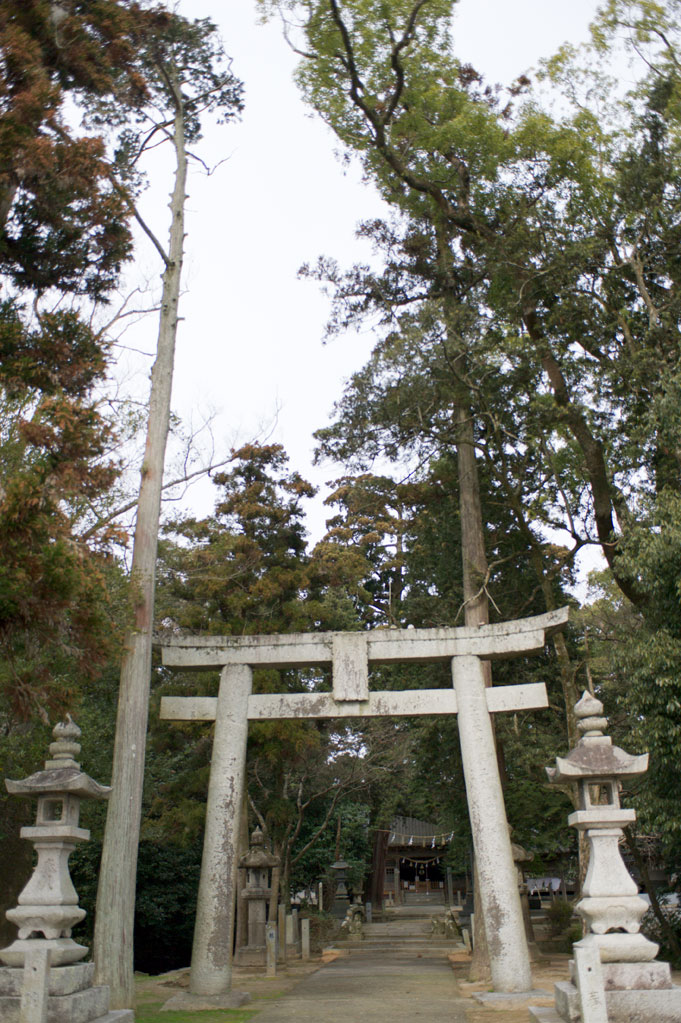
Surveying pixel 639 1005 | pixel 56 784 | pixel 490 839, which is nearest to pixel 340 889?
pixel 490 839

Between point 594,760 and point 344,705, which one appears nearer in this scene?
point 594,760

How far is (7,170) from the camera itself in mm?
7461

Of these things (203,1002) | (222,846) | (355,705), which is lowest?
(203,1002)

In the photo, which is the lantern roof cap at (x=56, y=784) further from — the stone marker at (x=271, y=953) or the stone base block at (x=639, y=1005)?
the stone marker at (x=271, y=953)

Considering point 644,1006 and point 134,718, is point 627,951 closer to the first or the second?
point 644,1006

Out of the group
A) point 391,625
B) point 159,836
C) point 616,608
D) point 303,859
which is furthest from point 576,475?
point 303,859

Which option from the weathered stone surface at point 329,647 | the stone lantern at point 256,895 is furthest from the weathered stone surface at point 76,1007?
the stone lantern at point 256,895

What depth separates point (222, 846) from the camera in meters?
9.23

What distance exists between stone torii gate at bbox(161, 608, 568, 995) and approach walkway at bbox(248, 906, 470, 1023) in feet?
3.53

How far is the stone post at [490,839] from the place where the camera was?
851 centimetres

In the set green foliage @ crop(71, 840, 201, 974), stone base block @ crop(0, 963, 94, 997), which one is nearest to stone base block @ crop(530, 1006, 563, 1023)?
stone base block @ crop(0, 963, 94, 997)

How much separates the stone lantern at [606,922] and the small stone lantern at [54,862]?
371 cm

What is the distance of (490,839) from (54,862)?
4.86 m

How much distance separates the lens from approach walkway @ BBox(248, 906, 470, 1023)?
27.0 feet
